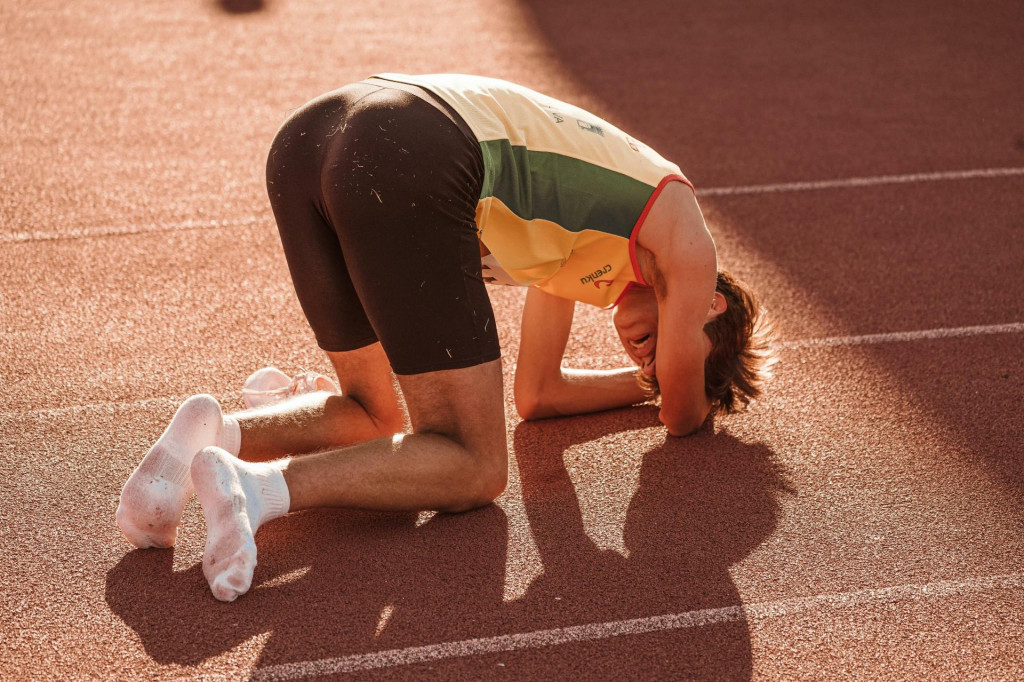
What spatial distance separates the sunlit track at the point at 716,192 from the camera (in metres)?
5.13

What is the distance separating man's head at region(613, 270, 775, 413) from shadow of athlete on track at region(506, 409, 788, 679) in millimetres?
242

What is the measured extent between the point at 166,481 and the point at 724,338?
1.79 meters

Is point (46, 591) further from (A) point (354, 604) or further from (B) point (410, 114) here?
(B) point (410, 114)

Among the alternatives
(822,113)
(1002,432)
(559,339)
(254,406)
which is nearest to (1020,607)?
(1002,432)

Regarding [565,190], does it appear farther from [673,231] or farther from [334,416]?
[334,416]

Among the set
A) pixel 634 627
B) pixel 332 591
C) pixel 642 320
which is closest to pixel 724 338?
pixel 642 320

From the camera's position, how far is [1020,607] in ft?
9.31

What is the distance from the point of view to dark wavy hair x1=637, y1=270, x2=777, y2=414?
3.44 m

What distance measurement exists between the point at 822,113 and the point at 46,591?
5.98 metres

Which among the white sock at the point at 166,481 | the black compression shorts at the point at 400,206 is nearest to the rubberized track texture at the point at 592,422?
the white sock at the point at 166,481

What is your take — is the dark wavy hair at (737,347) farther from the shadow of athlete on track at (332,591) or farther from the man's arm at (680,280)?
the shadow of athlete on track at (332,591)

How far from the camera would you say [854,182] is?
19.8ft

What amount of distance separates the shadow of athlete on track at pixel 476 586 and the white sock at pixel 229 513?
0.32 feet

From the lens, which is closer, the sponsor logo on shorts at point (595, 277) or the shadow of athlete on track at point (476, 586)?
the shadow of athlete on track at point (476, 586)
